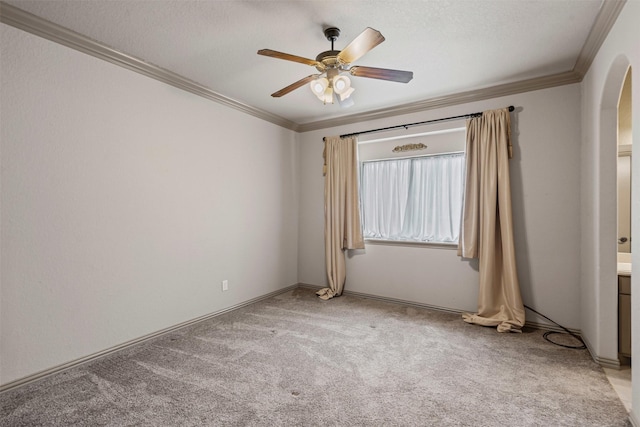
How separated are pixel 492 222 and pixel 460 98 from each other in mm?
1483

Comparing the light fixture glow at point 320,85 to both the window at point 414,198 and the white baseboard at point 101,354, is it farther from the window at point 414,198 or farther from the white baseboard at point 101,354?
the white baseboard at point 101,354

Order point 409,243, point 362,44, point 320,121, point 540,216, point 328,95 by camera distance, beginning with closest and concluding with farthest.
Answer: point 362,44
point 328,95
point 540,216
point 409,243
point 320,121

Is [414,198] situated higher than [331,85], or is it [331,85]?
[331,85]

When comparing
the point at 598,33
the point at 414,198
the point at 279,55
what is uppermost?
the point at 598,33

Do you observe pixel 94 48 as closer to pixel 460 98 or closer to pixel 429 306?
pixel 460 98

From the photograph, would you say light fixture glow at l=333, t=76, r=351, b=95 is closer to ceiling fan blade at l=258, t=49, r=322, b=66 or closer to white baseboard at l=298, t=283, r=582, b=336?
ceiling fan blade at l=258, t=49, r=322, b=66

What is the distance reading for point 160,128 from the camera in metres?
3.13

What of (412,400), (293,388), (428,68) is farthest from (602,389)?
(428,68)

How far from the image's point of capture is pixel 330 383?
7.52 feet

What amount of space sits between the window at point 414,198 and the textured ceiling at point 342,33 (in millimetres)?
1034

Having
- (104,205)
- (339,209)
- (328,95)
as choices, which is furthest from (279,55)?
(339,209)

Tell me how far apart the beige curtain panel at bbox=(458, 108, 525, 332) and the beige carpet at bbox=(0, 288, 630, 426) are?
295 mm

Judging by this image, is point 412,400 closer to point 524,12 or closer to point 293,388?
point 293,388

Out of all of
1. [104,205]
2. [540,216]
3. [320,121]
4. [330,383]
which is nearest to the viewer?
[330,383]
